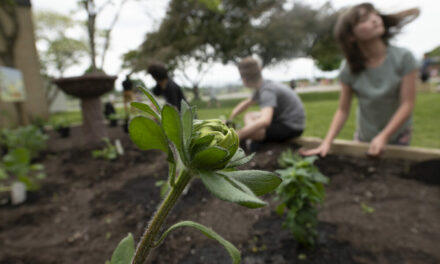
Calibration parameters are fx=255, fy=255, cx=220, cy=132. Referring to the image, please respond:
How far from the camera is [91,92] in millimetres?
4020

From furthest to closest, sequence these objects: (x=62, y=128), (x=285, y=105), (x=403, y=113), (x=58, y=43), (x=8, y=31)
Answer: (x=58, y=43) → (x=8, y=31) → (x=62, y=128) → (x=285, y=105) → (x=403, y=113)

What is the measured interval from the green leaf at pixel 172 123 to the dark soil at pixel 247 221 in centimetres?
132

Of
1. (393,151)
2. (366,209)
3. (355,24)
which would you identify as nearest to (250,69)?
(355,24)

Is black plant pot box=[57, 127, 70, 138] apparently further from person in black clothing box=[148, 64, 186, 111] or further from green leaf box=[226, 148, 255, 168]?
green leaf box=[226, 148, 255, 168]

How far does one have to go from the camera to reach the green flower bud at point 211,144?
32cm

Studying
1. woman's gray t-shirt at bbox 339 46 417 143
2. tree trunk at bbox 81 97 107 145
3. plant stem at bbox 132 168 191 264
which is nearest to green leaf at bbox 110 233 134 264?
plant stem at bbox 132 168 191 264

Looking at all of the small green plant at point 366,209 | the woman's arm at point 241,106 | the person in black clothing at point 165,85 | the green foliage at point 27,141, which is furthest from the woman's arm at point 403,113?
the green foliage at point 27,141

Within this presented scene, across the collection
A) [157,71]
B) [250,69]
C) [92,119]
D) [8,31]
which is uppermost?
A: [8,31]

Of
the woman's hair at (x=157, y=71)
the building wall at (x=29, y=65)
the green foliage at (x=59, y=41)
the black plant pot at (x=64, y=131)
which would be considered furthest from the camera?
the green foliage at (x=59, y=41)

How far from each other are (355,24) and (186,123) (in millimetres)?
2225

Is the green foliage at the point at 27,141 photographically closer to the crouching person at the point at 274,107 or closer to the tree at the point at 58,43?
the crouching person at the point at 274,107

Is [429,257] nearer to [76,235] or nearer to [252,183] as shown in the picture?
[252,183]

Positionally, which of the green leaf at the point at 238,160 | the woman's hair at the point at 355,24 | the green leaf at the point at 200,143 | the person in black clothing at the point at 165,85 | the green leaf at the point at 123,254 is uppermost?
the woman's hair at the point at 355,24

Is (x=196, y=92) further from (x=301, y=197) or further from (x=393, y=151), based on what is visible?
(x=393, y=151)
